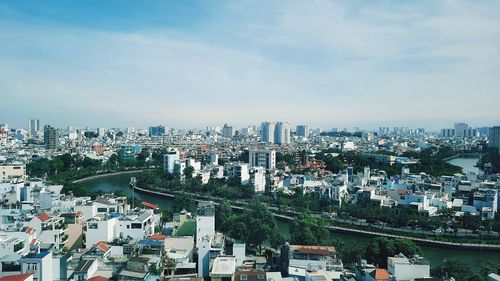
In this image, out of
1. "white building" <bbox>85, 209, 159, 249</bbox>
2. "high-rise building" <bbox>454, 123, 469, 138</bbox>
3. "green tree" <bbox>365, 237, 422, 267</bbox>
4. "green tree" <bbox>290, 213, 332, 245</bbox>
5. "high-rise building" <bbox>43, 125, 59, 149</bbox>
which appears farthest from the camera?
"high-rise building" <bbox>454, 123, 469, 138</bbox>

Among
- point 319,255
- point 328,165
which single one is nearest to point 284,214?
point 319,255

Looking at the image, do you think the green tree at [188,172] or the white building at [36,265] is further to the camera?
the green tree at [188,172]

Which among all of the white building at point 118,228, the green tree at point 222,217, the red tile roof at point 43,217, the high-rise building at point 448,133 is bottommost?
the green tree at point 222,217

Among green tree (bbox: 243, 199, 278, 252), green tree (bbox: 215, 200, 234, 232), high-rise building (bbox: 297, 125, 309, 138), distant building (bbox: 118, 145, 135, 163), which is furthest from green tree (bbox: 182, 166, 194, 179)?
high-rise building (bbox: 297, 125, 309, 138)

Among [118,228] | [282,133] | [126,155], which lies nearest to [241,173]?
[118,228]

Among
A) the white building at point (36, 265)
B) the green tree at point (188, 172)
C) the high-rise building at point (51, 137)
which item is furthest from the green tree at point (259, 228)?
the high-rise building at point (51, 137)

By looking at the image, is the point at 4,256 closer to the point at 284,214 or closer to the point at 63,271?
the point at 63,271

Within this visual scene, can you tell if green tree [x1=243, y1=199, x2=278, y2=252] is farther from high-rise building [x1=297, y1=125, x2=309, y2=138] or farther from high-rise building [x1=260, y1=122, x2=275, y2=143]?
high-rise building [x1=297, y1=125, x2=309, y2=138]

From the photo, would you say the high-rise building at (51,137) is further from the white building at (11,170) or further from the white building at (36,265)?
the white building at (36,265)
